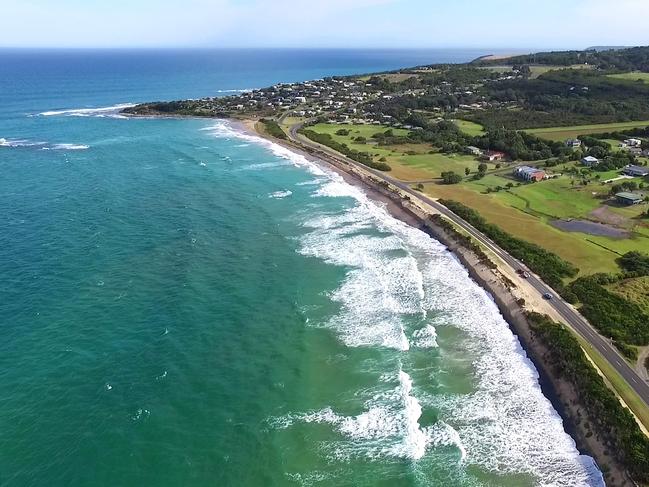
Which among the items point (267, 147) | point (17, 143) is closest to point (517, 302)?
point (267, 147)

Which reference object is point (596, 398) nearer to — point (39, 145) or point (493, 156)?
point (493, 156)

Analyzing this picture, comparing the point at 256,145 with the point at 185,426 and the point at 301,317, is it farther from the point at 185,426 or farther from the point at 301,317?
the point at 185,426

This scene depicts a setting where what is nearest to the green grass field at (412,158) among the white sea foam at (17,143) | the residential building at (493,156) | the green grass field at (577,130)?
the residential building at (493,156)

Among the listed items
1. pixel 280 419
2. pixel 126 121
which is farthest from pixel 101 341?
pixel 126 121

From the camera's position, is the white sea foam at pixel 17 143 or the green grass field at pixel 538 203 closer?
the green grass field at pixel 538 203

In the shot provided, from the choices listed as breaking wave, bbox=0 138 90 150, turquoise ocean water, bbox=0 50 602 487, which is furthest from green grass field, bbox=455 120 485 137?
breaking wave, bbox=0 138 90 150

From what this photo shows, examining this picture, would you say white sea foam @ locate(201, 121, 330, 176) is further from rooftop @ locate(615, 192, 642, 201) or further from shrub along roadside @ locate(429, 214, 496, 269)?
rooftop @ locate(615, 192, 642, 201)

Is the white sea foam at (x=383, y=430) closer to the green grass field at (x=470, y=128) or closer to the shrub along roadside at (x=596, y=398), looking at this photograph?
the shrub along roadside at (x=596, y=398)
